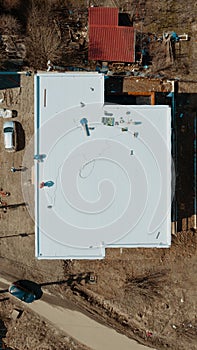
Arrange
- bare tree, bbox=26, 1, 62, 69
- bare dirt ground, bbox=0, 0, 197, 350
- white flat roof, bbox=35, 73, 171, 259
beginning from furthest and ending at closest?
bare dirt ground, bbox=0, 0, 197, 350
bare tree, bbox=26, 1, 62, 69
white flat roof, bbox=35, 73, 171, 259

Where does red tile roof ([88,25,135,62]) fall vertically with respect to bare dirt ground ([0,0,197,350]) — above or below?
above

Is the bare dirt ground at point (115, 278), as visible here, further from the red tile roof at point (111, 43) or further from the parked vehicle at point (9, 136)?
the red tile roof at point (111, 43)

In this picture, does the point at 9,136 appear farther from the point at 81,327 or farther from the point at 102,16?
the point at 81,327

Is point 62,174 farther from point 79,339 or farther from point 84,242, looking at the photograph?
point 79,339

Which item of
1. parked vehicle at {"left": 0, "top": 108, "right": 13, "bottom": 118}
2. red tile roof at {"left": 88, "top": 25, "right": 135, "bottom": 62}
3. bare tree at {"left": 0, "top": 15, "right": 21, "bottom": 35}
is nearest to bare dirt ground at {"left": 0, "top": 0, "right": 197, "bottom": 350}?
parked vehicle at {"left": 0, "top": 108, "right": 13, "bottom": 118}

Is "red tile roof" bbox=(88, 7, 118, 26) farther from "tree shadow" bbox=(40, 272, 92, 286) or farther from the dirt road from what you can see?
the dirt road
